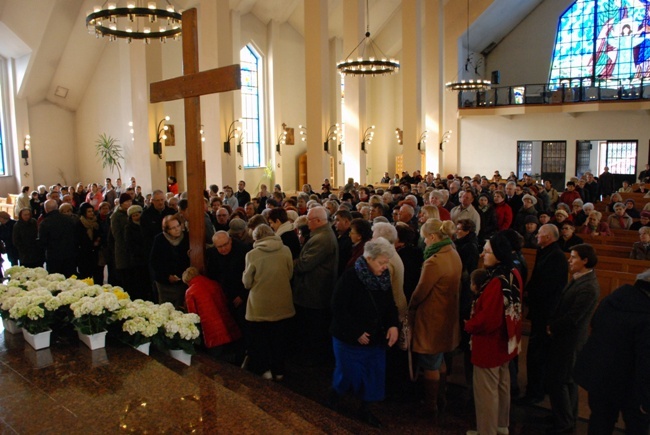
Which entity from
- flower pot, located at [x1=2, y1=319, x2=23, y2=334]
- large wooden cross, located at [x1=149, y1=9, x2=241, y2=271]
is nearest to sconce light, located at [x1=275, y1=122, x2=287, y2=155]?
large wooden cross, located at [x1=149, y1=9, x2=241, y2=271]

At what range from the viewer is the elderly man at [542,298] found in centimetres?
460

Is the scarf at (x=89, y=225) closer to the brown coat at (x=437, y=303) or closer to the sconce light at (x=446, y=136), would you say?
the brown coat at (x=437, y=303)

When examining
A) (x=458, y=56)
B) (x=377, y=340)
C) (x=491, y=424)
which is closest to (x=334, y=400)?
(x=377, y=340)

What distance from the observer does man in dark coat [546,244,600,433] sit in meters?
4.06

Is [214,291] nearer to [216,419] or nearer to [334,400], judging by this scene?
[334,400]

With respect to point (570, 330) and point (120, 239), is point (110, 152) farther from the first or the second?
point (570, 330)

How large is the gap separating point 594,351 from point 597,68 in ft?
80.7

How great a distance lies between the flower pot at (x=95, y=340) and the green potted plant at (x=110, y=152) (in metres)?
14.8

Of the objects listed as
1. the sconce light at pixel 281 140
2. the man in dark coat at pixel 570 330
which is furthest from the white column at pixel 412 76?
the man in dark coat at pixel 570 330

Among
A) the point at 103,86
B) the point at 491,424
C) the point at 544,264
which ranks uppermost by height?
the point at 103,86

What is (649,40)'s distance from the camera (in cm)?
2353

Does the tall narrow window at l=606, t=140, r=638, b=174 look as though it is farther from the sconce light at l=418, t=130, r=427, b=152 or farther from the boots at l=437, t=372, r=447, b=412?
the boots at l=437, t=372, r=447, b=412

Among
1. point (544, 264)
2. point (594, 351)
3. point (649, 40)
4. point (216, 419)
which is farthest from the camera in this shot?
point (649, 40)

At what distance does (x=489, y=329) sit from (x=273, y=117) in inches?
719
